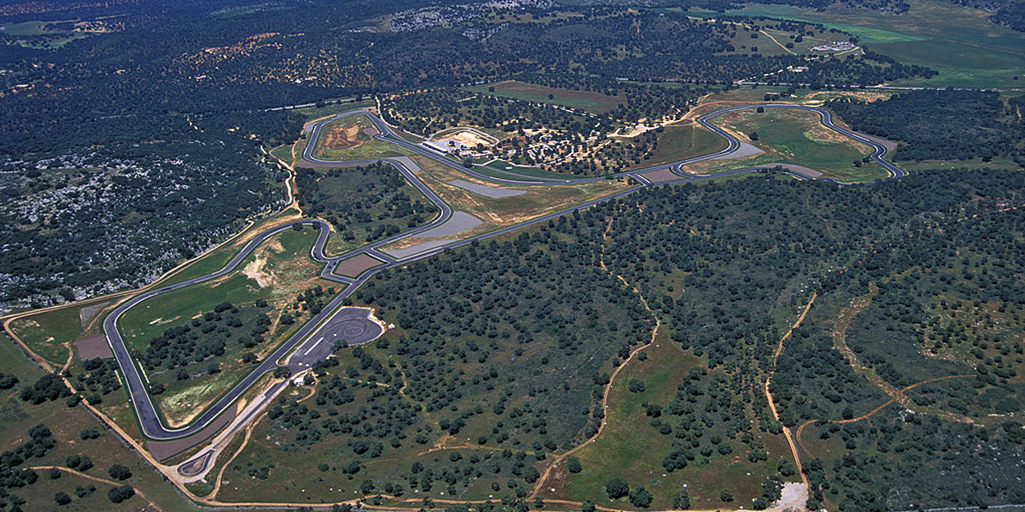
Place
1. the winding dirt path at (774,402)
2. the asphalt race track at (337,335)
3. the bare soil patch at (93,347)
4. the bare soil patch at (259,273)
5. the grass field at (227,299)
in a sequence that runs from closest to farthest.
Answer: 1. the winding dirt path at (774,402)
2. the grass field at (227,299)
3. the asphalt race track at (337,335)
4. the bare soil patch at (93,347)
5. the bare soil patch at (259,273)

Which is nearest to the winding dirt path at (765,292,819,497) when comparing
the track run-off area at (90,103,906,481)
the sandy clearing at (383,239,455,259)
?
the track run-off area at (90,103,906,481)

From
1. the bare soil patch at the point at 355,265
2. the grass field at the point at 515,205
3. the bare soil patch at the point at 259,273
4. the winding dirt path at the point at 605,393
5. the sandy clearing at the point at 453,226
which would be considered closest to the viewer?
the winding dirt path at the point at 605,393

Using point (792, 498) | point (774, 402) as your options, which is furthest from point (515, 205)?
point (792, 498)

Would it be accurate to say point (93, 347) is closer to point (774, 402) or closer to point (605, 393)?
point (605, 393)

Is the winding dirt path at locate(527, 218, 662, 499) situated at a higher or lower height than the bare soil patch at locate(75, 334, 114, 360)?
higher

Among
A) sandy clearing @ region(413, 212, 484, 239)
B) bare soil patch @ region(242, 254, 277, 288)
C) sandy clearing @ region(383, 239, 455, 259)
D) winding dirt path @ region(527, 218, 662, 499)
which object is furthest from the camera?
sandy clearing @ region(413, 212, 484, 239)

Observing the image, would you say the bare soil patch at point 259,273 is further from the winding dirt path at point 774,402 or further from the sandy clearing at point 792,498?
the sandy clearing at point 792,498

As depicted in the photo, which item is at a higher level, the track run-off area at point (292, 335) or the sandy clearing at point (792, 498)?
the sandy clearing at point (792, 498)

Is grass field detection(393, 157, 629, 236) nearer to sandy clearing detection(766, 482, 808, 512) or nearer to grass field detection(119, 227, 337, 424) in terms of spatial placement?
grass field detection(119, 227, 337, 424)

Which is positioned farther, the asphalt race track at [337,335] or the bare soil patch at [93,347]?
the bare soil patch at [93,347]

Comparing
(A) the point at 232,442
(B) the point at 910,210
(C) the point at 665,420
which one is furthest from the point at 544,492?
(B) the point at 910,210

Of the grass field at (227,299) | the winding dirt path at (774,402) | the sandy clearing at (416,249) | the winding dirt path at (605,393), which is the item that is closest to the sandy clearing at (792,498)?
the winding dirt path at (774,402)
